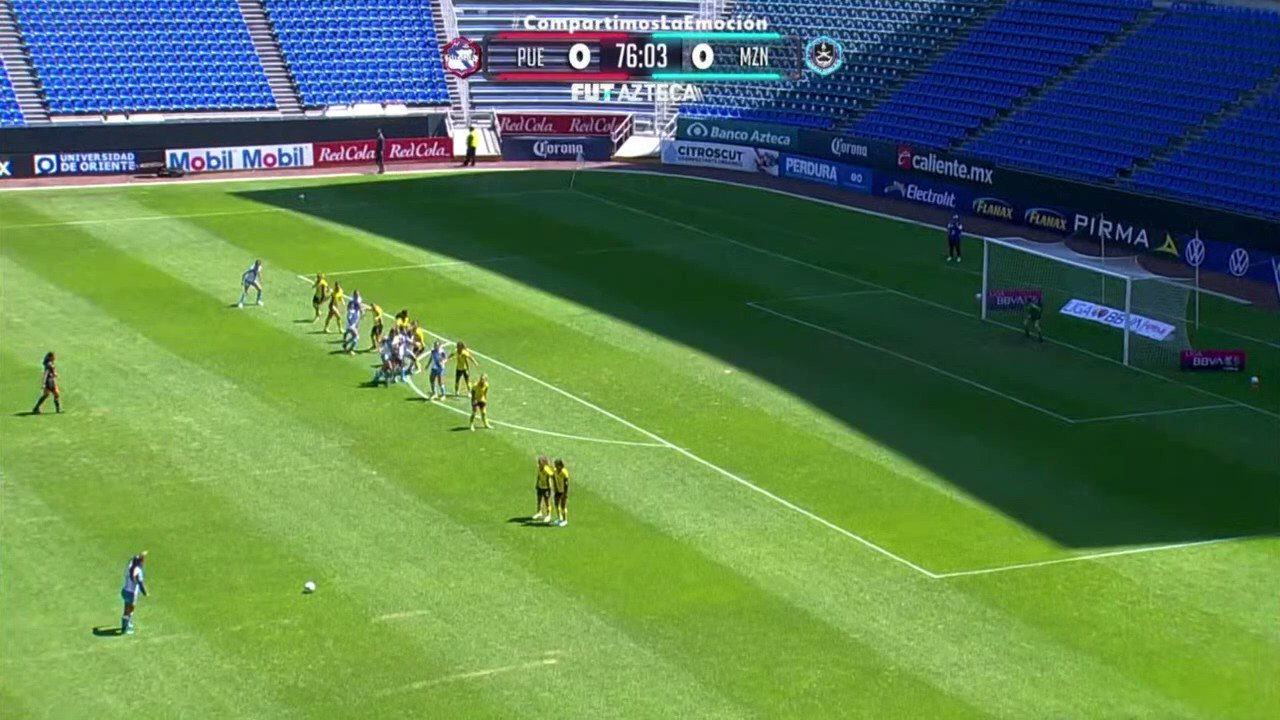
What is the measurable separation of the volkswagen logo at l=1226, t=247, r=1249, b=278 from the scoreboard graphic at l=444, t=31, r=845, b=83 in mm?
27550

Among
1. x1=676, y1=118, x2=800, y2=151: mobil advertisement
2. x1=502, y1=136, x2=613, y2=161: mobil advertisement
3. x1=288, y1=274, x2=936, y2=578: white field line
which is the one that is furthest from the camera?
x1=502, y1=136, x2=613, y2=161: mobil advertisement

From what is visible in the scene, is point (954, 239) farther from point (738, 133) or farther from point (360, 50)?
point (360, 50)

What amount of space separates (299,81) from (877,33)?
87.0 feet

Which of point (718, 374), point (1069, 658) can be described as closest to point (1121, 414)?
point (718, 374)

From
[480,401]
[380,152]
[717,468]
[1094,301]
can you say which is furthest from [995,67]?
[717,468]

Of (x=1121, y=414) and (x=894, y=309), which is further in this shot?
(x=894, y=309)

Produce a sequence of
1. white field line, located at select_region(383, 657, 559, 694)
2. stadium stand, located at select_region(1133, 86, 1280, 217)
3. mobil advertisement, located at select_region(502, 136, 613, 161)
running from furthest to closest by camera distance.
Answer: mobil advertisement, located at select_region(502, 136, 613, 161) → stadium stand, located at select_region(1133, 86, 1280, 217) → white field line, located at select_region(383, 657, 559, 694)

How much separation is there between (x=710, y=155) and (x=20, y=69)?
30.5m

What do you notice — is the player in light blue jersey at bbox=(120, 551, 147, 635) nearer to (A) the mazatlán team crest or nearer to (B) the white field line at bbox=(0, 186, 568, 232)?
(B) the white field line at bbox=(0, 186, 568, 232)

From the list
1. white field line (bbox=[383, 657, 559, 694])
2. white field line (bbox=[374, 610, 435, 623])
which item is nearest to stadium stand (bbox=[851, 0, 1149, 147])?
white field line (bbox=[374, 610, 435, 623])

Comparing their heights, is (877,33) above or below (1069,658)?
above

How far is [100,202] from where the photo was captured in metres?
77.9

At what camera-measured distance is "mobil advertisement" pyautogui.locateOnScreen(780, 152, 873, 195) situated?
270ft

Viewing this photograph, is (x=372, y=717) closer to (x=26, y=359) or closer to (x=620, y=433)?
(x=620, y=433)
